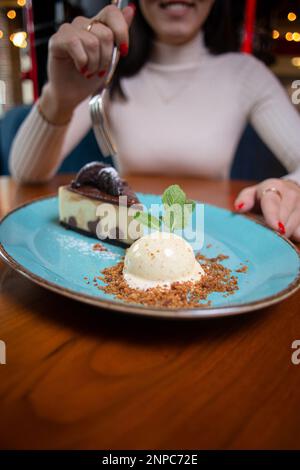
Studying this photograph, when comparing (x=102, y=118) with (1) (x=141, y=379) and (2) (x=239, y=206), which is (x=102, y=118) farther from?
(1) (x=141, y=379)

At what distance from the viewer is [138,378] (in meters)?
0.45

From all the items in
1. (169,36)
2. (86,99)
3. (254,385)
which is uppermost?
(169,36)

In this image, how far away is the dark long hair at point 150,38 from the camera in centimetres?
151

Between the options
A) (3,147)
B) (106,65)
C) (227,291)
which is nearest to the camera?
(227,291)

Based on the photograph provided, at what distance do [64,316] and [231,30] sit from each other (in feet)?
4.82

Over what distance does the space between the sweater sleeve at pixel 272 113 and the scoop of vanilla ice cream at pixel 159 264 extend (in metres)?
0.78

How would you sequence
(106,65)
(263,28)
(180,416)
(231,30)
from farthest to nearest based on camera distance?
(263,28)
(231,30)
(106,65)
(180,416)

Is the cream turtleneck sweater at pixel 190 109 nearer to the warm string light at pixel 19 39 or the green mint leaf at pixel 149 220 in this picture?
the warm string light at pixel 19 39

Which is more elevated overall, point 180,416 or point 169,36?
point 169,36

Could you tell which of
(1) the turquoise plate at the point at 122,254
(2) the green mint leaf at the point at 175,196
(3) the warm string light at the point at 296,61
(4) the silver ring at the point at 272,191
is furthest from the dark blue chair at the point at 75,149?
(3) the warm string light at the point at 296,61

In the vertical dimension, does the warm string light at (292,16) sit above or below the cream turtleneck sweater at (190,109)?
above

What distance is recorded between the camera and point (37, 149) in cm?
124

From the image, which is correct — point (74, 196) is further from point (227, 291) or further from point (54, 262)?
point (227, 291)

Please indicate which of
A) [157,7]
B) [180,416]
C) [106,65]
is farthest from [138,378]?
[157,7]
